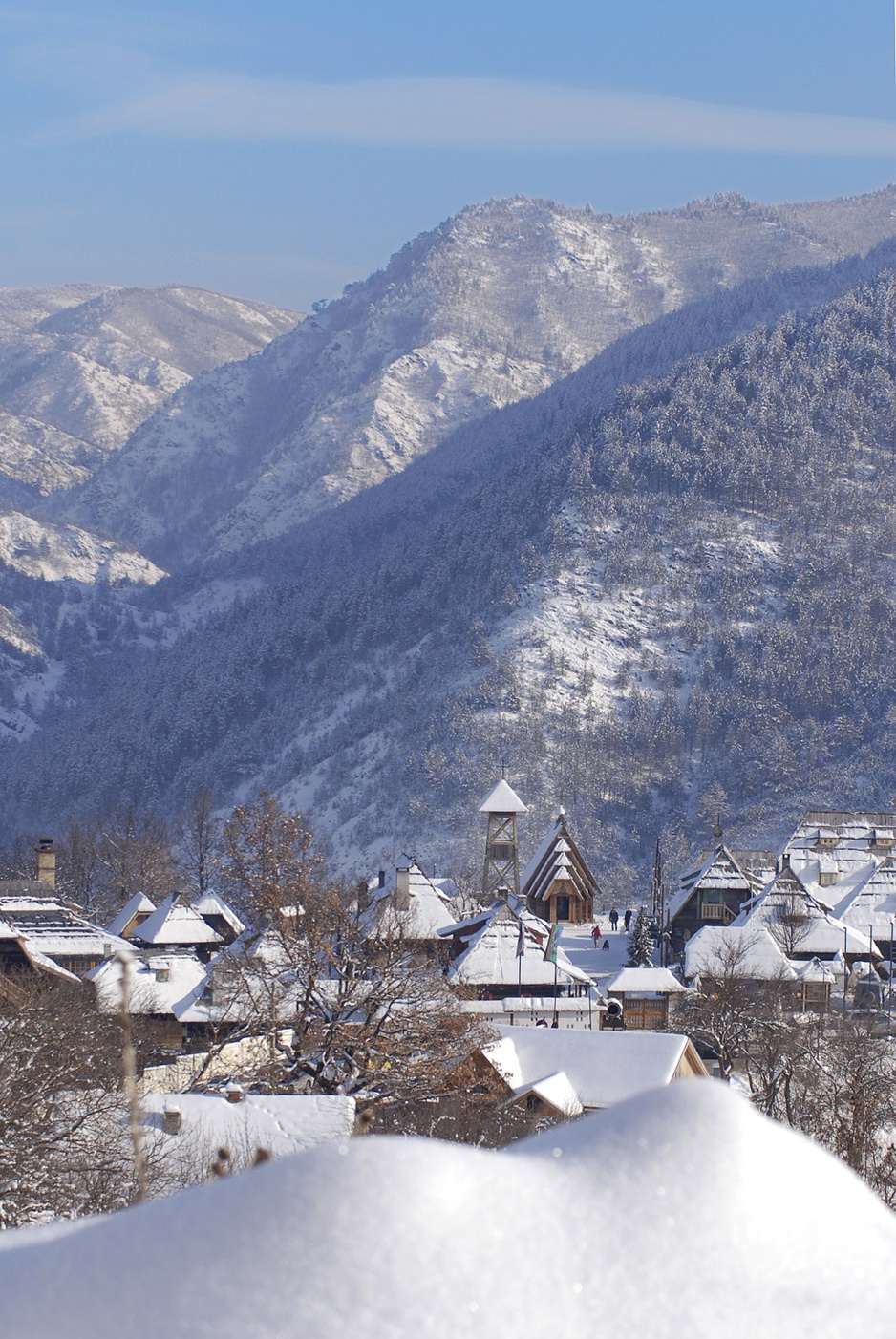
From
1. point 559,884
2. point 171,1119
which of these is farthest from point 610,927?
point 171,1119

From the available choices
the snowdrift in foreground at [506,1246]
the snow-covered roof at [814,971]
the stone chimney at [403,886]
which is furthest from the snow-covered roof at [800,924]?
the snowdrift in foreground at [506,1246]

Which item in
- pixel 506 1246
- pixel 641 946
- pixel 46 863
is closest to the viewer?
pixel 506 1246

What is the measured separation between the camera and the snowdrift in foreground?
11.9 ft

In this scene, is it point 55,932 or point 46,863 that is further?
point 46,863

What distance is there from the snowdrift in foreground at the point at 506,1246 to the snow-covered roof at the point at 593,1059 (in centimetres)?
2564

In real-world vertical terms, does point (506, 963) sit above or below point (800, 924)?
below

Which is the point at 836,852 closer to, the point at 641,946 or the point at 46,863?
the point at 641,946

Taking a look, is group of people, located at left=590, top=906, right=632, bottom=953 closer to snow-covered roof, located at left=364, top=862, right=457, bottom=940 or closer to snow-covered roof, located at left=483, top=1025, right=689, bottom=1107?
snow-covered roof, located at left=364, top=862, right=457, bottom=940

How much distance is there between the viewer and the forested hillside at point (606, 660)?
13525cm

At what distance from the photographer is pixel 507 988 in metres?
51.8

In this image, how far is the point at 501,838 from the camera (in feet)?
277

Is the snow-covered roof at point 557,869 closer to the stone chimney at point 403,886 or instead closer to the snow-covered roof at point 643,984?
the stone chimney at point 403,886

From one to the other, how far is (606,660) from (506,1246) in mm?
150486

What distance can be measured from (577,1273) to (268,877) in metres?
32.4
